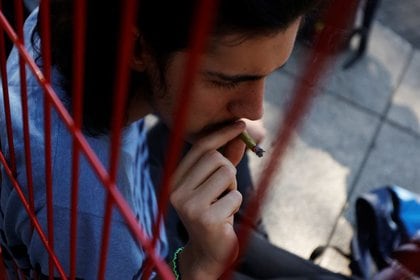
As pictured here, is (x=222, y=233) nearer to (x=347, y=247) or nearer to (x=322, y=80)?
(x=322, y=80)

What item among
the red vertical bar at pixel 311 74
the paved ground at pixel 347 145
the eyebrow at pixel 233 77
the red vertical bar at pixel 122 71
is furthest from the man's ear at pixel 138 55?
the paved ground at pixel 347 145

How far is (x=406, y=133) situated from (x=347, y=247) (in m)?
0.67

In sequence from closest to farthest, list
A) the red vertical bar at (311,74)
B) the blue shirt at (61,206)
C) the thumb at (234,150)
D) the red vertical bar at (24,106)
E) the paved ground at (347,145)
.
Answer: the red vertical bar at (311,74) < the red vertical bar at (24,106) < the blue shirt at (61,206) < the thumb at (234,150) < the paved ground at (347,145)

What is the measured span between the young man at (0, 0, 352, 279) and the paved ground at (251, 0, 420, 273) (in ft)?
3.14

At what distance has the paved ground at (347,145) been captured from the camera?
2211 mm

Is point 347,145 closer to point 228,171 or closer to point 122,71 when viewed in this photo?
point 228,171

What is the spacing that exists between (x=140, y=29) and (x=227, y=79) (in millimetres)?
151

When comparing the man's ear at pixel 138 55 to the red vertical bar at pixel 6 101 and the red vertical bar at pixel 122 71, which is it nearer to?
the red vertical bar at pixel 6 101

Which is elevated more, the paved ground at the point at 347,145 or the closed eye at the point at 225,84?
the closed eye at the point at 225,84

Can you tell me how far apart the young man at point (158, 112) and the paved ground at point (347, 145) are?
3.14 ft

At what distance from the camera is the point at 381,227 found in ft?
6.50

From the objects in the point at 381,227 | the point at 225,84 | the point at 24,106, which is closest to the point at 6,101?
the point at 24,106

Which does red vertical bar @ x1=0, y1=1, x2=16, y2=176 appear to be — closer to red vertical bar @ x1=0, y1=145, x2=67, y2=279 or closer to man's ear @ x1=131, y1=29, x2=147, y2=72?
red vertical bar @ x1=0, y1=145, x2=67, y2=279

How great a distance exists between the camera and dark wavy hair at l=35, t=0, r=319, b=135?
2.86 feet
